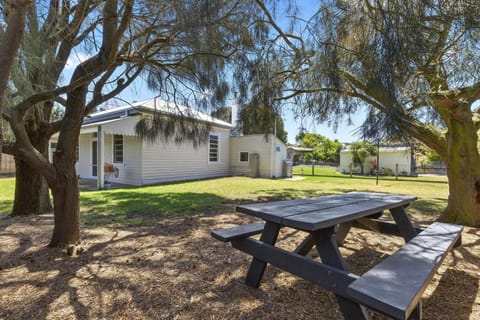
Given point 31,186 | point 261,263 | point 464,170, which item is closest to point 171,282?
point 261,263

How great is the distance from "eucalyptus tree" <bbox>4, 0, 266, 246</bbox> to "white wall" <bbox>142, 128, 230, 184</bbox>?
5.08 m

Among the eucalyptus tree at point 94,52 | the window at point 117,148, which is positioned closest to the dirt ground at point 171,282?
the eucalyptus tree at point 94,52

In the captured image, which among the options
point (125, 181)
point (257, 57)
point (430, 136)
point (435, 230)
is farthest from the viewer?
point (125, 181)

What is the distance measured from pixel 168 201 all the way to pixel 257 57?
14.0 ft

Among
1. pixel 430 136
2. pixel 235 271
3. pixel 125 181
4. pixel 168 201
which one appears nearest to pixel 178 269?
pixel 235 271

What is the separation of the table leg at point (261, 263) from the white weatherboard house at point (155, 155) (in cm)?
502

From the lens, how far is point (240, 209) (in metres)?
2.23

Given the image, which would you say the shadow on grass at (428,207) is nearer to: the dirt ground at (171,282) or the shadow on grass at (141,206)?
the dirt ground at (171,282)

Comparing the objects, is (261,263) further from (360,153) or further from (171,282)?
(360,153)

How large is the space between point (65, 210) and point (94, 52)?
2.07 m

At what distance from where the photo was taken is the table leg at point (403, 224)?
9.24ft

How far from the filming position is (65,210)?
2.93 meters

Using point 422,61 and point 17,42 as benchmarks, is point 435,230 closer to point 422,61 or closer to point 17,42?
point 422,61

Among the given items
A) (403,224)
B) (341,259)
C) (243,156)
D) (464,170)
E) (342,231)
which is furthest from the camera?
(243,156)
